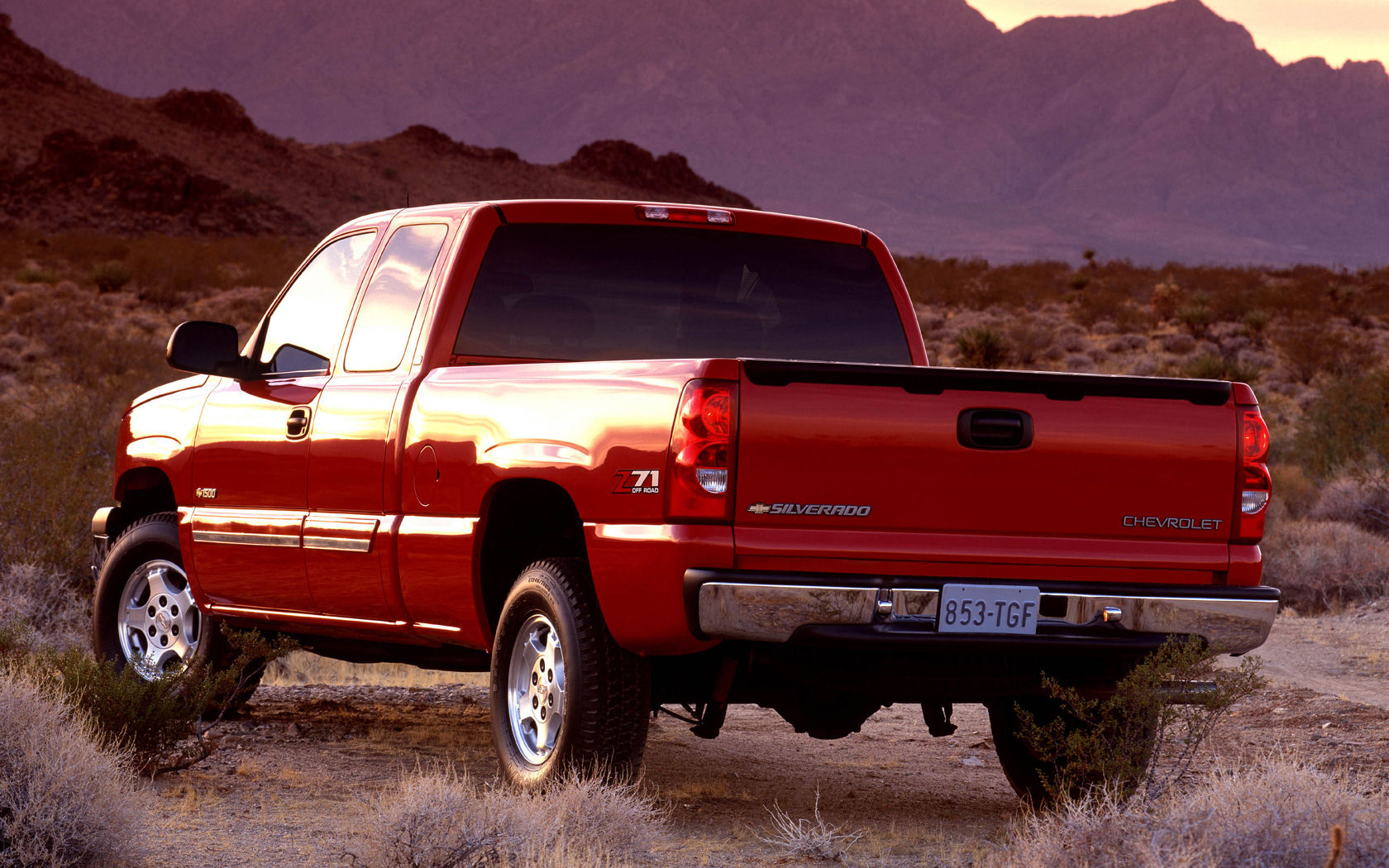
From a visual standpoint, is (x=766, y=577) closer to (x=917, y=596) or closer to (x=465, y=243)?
(x=917, y=596)

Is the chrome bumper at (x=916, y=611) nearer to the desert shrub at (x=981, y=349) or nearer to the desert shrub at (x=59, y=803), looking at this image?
the desert shrub at (x=59, y=803)

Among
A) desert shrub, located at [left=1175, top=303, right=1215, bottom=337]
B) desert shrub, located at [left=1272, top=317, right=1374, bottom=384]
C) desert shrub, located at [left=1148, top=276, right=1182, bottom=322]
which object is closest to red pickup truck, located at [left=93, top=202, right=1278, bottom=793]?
desert shrub, located at [left=1272, top=317, right=1374, bottom=384]

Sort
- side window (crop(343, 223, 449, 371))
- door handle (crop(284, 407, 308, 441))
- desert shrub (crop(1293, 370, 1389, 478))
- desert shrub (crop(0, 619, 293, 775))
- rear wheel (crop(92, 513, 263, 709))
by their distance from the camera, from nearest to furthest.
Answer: desert shrub (crop(0, 619, 293, 775)), side window (crop(343, 223, 449, 371)), door handle (crop(284, 407, 308, 441)), rear wheel (crop(92, 513, 263, 709)), desert shrub (crop(1293, 370, 1389, 478))

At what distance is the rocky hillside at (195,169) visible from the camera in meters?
69.4

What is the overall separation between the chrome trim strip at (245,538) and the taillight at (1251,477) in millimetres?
3743

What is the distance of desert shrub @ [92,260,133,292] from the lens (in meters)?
44.2

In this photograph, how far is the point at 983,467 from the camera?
18.3 feet

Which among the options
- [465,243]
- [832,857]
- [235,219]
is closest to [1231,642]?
[832,857]

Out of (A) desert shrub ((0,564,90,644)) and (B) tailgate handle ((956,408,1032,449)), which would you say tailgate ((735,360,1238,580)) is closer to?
(B) tailgate handle ((956,408,1032,449))

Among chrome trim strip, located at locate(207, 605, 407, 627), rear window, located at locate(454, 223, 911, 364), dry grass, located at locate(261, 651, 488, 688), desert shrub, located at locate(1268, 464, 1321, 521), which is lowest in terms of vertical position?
dry grass, located at locate(261, 651, 488, 688)

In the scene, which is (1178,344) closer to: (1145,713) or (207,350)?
(207,350)

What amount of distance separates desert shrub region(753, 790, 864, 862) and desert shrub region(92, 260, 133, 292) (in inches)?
1612

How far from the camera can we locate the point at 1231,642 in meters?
5.82

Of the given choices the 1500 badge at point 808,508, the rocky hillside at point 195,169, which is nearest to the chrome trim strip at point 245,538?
the 1500 badge at point 808,508
